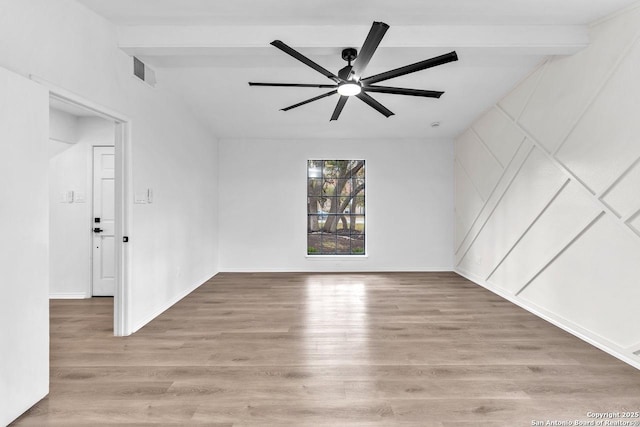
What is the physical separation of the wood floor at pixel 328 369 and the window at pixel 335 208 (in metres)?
2.39

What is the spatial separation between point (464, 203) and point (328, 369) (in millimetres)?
4293

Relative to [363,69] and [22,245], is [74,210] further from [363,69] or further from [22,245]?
[363,69]

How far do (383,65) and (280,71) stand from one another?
1.08m

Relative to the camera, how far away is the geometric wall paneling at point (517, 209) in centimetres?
332

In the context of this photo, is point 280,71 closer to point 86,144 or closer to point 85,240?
point 86,144

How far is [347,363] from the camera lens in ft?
7.90

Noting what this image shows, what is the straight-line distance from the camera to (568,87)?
303 cm

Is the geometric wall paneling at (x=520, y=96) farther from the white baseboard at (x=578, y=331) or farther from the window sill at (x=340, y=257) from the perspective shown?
the window sill at (x=340, y=257)

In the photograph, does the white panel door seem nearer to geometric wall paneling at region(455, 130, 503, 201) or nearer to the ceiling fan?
the ceiling fan

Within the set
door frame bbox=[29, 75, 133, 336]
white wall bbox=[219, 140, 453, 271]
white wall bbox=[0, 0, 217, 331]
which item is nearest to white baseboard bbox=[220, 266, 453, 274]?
white wall bbox=[219, 140, 453, 271]

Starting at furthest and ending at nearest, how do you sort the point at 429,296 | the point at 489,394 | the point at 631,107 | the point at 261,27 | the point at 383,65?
the point at 429,296 → the point at 383,65 → the point at 261,27 → the point at 631,107 → the point at 489,394

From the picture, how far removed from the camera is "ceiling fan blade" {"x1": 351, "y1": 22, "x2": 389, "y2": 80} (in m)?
1.80

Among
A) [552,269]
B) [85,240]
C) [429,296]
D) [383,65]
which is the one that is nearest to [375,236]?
[429,296]

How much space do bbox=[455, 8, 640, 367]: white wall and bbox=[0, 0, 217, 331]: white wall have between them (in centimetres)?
424
